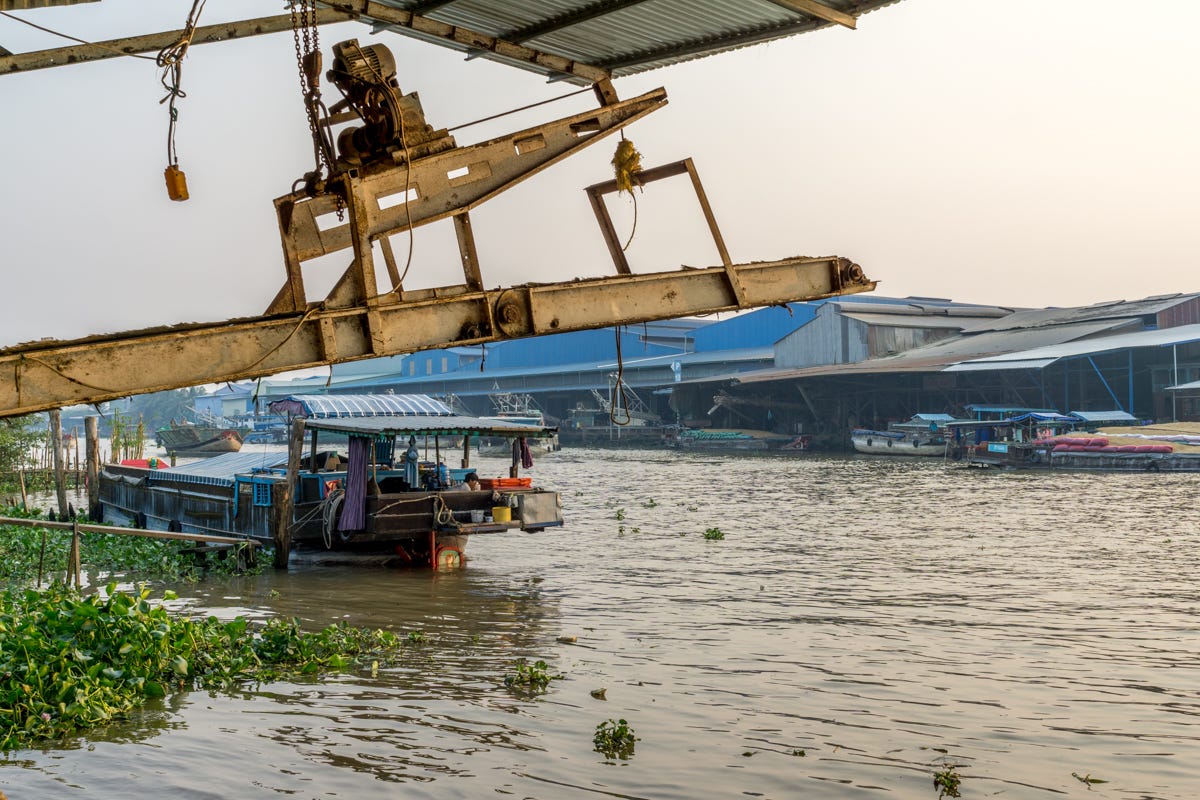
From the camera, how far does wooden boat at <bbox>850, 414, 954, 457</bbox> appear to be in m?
46.6

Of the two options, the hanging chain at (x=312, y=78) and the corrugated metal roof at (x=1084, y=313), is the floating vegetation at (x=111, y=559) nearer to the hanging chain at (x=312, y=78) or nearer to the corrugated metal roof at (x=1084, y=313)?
the hanging chain at (x=312, y=78)

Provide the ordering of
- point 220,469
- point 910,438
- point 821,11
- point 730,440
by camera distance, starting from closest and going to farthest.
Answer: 1. point 821,11
2. point 220,469
3. point 910,438
4. point 730,440

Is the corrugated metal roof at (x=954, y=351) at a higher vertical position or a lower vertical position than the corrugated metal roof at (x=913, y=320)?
lower

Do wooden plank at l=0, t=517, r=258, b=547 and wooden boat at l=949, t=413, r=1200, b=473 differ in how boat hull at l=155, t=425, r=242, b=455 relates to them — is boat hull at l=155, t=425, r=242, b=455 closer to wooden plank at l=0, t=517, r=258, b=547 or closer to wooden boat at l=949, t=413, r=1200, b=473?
wooden boat at l=949, t=413, r=1200, b=473

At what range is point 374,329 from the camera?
608 cm

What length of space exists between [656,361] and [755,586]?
162 feet

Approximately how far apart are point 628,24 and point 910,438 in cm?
4141

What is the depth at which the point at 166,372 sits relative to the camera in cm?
558

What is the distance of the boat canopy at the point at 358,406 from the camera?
21797 millimetres

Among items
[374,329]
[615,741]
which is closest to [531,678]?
[615,741]

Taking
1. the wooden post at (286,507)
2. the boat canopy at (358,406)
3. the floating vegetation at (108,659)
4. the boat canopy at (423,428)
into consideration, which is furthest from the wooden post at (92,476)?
the floating vegetation at (108,659)

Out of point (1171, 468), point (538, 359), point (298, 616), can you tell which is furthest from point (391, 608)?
point (538, 359)

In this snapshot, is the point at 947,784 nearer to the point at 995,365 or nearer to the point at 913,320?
the point at 995,365

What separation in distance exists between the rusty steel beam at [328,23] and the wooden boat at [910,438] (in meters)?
40.5
